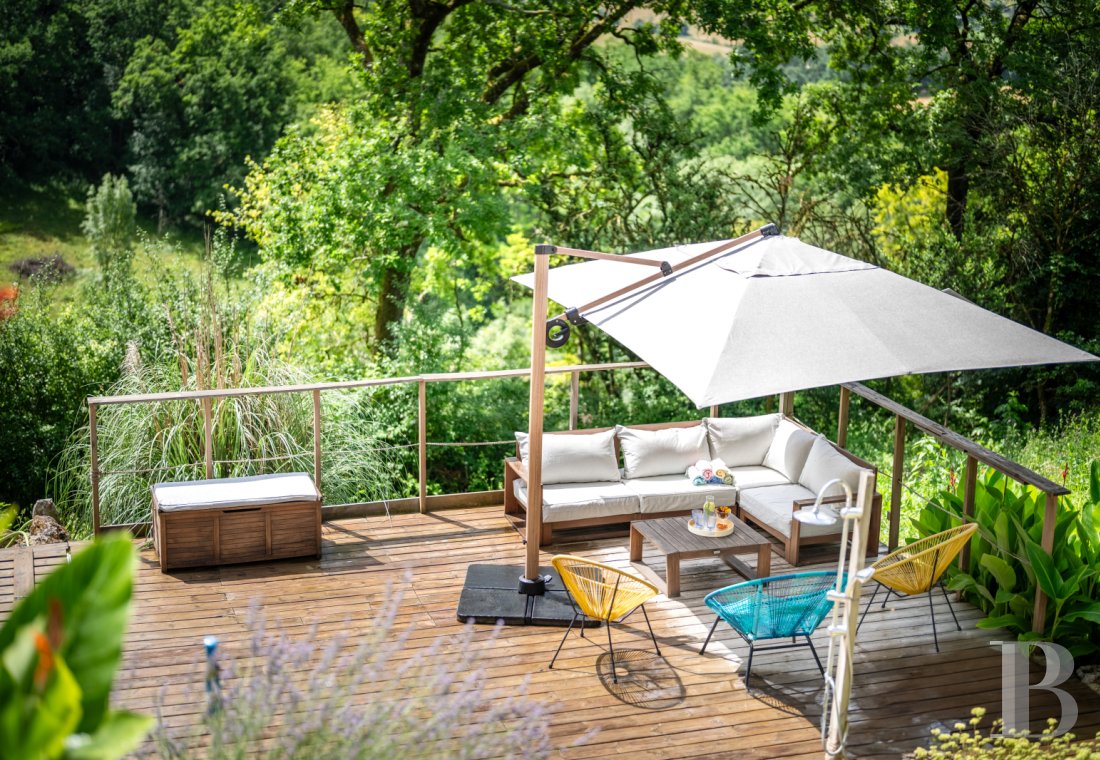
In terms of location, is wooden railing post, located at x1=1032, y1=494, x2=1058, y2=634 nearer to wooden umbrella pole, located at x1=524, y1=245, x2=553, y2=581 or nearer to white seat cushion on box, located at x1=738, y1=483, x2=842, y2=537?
white seat cushion on box, located at x1=738, y1=483, x2=842, y2=537

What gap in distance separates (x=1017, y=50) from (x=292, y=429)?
8940mm

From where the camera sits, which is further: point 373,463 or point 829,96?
point 829,96

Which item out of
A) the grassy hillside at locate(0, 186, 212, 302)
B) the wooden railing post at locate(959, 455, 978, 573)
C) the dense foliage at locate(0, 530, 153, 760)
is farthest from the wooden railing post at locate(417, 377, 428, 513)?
the grassy hillside at locate(0, 186, 212, 302)

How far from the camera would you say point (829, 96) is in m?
12.5

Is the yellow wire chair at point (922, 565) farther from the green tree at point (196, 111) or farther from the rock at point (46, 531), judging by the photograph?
the green tree at point (196, 111)

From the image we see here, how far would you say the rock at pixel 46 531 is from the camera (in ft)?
23.1


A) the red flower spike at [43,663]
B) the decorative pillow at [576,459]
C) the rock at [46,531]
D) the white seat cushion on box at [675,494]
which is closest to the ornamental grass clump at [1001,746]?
the white seat cushion on box at [675,494]

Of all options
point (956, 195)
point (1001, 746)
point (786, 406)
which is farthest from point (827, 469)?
point (956, 195)

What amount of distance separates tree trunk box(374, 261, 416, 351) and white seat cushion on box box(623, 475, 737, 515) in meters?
5.41

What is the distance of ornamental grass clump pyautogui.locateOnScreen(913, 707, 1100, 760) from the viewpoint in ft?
13.6

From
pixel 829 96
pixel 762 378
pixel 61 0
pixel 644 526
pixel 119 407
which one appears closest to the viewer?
pixel 762 378

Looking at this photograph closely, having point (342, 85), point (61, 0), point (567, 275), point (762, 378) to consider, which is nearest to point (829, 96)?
point (567, 275)

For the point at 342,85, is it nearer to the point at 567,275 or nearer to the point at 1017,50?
the point at 1017,50

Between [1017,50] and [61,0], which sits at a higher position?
[61,0]
